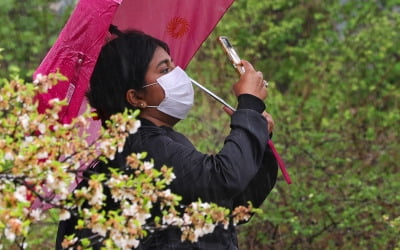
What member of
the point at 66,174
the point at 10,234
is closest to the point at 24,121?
the point at 66,174

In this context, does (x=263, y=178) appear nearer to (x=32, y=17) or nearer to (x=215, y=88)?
(x=215, y=88)

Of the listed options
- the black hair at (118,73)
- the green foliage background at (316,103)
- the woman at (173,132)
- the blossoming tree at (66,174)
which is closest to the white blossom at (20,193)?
the blossoming tree at (66,174)

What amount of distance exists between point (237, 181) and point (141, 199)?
0.74 meters

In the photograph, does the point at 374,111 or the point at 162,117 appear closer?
the point at 162,117

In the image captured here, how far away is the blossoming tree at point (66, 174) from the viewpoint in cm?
256

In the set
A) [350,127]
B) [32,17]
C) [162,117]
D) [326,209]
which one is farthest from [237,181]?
[32,17]

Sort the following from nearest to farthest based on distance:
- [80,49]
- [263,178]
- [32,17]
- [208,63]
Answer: [80,49]
[263,178]
[208,63]
[32,17]

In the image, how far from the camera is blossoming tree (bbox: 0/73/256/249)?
256 centimetres

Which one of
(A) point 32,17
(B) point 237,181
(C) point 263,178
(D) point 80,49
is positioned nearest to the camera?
(B) point 237,181

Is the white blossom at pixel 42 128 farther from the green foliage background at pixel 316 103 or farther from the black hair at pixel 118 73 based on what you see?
the green foliage background at pixel 316 103

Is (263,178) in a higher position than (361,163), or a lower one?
higher

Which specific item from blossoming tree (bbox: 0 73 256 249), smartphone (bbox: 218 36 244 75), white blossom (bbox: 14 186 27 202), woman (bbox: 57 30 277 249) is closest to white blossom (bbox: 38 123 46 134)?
blossoming tree (bbox: 0 73 256 249)

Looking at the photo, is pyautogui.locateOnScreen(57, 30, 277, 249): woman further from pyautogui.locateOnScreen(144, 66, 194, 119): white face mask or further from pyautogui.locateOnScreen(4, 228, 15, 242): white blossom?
pyautogui.locateOnScreen(4, 228, 15, 242): white blossom

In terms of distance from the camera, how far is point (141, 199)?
2.67 metres
